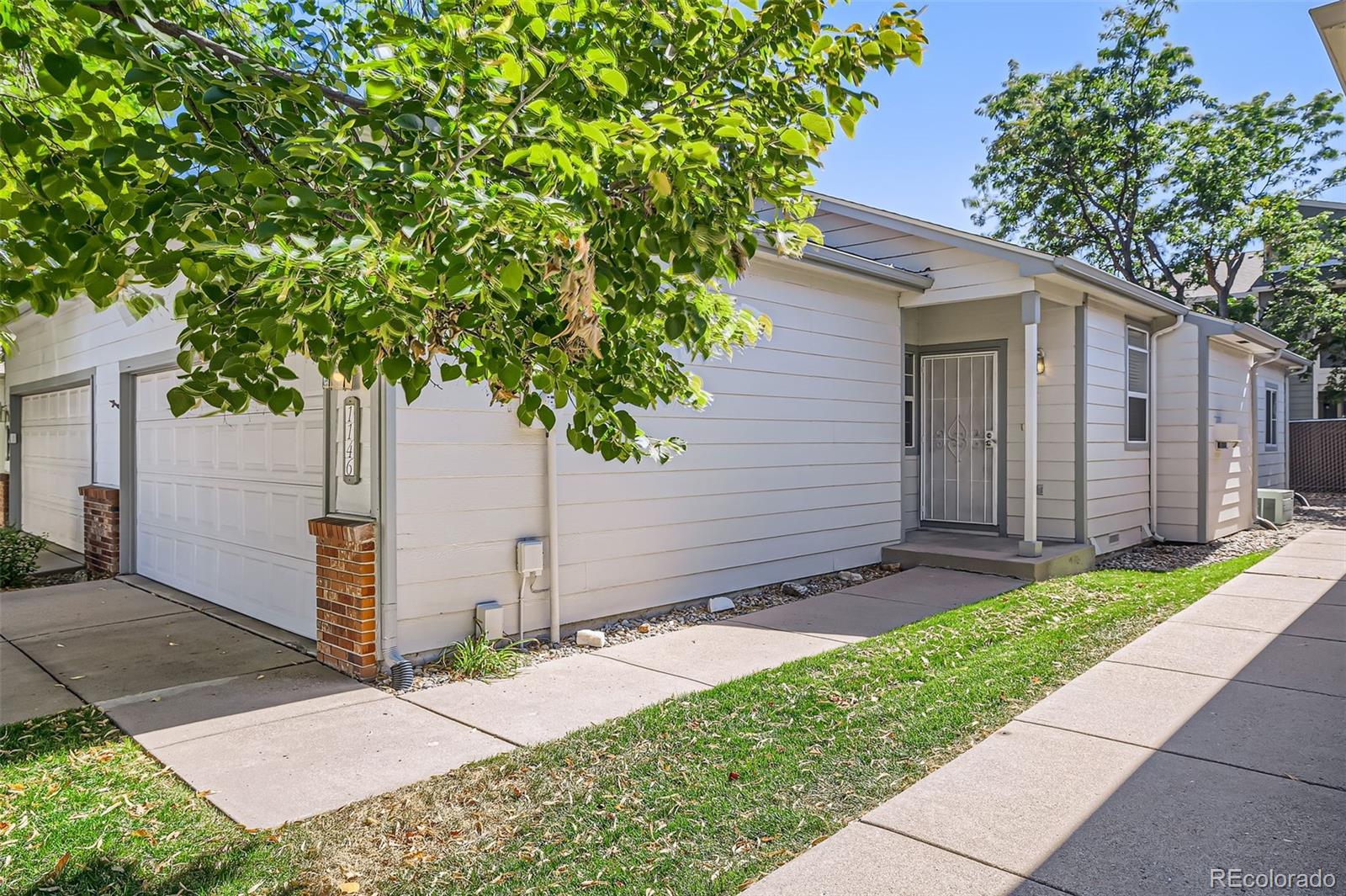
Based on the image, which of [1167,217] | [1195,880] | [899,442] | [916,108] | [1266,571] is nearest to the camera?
[1195,880]

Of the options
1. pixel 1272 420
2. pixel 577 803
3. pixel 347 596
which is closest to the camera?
pixel 577 803

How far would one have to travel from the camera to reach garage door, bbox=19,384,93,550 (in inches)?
390

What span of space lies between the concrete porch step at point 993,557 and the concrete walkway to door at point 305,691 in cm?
83

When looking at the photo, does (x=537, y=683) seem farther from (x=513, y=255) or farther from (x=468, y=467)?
(x=513, y=255)

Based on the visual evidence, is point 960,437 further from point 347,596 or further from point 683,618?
point 347,596

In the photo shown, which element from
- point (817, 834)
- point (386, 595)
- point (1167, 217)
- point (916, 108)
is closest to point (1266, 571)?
point (916, 108)

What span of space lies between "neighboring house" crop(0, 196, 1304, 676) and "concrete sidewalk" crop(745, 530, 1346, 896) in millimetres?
3077

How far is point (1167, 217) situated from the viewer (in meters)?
18.4

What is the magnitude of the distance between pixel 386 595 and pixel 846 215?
6740 mm

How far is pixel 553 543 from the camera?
5727 millimetres

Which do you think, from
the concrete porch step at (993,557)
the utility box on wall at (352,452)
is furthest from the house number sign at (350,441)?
the concrete porch step at (993,557)

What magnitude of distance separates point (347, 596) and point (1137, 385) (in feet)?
30.6

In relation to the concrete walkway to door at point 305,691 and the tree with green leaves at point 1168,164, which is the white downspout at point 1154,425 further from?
the tree with green leaves at point 1168,164

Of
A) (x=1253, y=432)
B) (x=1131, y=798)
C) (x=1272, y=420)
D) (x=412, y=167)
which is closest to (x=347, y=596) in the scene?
(x=412, y=167)
